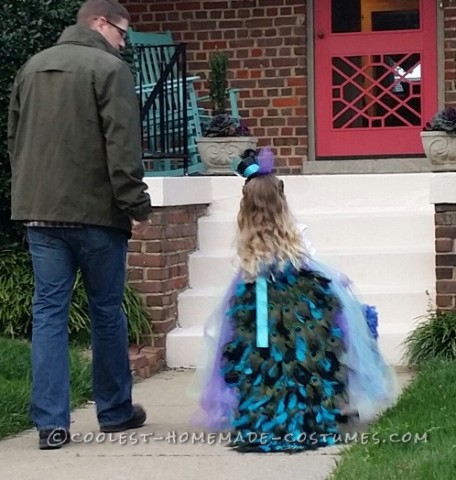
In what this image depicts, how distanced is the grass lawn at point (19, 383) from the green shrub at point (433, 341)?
1.92 m

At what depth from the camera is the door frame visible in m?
10.3

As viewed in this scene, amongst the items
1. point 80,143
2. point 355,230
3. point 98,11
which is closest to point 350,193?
point 355,230

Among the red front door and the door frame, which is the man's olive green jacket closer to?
the door frame

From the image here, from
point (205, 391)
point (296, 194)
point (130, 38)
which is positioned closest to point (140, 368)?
point (205, 391)

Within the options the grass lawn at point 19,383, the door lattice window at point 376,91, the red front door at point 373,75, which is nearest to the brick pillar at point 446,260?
the grass lawn at point 19,383

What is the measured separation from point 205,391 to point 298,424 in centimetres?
49

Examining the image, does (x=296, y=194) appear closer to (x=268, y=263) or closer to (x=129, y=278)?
(x=129, y=278)

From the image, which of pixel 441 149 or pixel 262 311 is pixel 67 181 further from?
pixel 441 149

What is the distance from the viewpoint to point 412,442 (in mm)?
4691

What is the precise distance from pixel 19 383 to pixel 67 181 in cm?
159

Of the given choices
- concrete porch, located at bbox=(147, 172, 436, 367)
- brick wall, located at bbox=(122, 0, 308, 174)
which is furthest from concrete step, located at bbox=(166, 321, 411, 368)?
brick wall, located at bbox=(122, 0, 308, 174)

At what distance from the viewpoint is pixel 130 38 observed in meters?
10.2

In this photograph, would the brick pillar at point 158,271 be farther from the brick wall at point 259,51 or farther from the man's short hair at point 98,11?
the brick wall at point 259,51

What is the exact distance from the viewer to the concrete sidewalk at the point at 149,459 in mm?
4574
